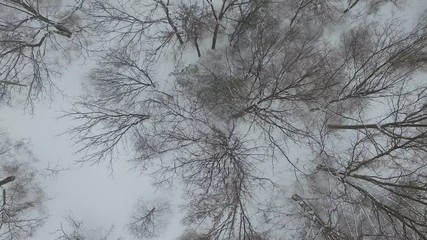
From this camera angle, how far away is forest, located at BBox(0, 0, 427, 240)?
49.4 ft

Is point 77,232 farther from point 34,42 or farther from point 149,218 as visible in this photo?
point 34,42

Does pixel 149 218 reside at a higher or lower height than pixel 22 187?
lower

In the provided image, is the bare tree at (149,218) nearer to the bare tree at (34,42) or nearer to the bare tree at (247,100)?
the bare tree at (247,100)

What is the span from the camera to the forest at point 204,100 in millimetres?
15070

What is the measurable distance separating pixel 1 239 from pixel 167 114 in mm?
7463

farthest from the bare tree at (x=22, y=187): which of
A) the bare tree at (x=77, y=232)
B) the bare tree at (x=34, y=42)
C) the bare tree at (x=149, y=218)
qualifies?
the bare tree at (x=149, y=218)

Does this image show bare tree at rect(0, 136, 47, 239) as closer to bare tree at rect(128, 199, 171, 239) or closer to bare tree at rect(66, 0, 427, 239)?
bare tree at rect(66, 0, 427, 239)

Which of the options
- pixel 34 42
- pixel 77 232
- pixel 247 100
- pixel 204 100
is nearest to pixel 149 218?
pixel 77 232

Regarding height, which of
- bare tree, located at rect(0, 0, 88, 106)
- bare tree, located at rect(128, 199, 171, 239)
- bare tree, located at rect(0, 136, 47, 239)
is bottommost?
bare tree, located at rect(128, 199, 171, 239)

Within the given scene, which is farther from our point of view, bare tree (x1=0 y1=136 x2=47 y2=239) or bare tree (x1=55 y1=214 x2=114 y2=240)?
bare tree (x1=0 y1=136 x2=47 y2=239)

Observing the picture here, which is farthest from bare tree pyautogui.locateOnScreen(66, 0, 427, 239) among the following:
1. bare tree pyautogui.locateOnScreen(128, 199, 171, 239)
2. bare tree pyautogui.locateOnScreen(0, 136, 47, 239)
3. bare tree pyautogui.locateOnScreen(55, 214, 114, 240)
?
bare tree pyautogui.locateOnScreen(0, 136, 47, 239)

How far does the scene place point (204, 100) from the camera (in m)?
15.6

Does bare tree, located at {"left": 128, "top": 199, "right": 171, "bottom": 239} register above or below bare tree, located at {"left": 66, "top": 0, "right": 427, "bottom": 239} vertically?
below

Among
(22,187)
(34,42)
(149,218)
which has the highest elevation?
(34,42)
